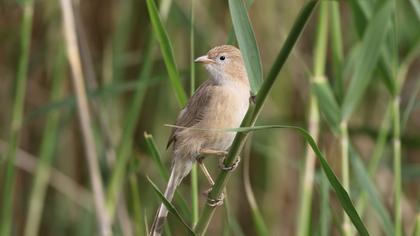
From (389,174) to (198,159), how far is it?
1868 millimetres

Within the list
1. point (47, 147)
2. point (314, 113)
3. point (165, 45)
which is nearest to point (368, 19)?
point (314, 113)

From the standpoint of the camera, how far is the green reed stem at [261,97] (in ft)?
4.17

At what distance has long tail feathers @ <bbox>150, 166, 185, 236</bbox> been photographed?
1.87 meters

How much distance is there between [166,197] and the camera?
1.98m

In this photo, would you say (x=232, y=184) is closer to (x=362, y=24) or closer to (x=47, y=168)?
(x=47, y=168)

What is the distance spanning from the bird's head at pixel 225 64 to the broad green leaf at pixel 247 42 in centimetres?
62

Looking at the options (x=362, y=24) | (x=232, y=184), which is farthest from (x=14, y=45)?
(x=362, y=24)

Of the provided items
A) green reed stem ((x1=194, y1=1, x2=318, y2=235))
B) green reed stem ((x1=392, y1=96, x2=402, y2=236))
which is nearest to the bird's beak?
green reed stem ((x1=392, y1=96, x2=402, y2=236))

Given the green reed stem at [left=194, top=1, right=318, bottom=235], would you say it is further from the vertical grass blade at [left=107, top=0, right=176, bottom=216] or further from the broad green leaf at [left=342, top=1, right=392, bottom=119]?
the vertical grass blade at [left=107, top=0, right=176, bottom=216]

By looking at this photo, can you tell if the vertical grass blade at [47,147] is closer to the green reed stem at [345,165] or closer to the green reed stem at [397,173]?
the green reed stem at [345,165]

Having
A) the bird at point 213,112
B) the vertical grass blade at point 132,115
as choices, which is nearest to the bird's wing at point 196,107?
the bird at point 213,112

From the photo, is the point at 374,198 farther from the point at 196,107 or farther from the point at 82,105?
the point at 82,105

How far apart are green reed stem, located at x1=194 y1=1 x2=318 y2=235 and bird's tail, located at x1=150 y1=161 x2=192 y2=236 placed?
0.28 meters

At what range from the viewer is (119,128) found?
354cm
